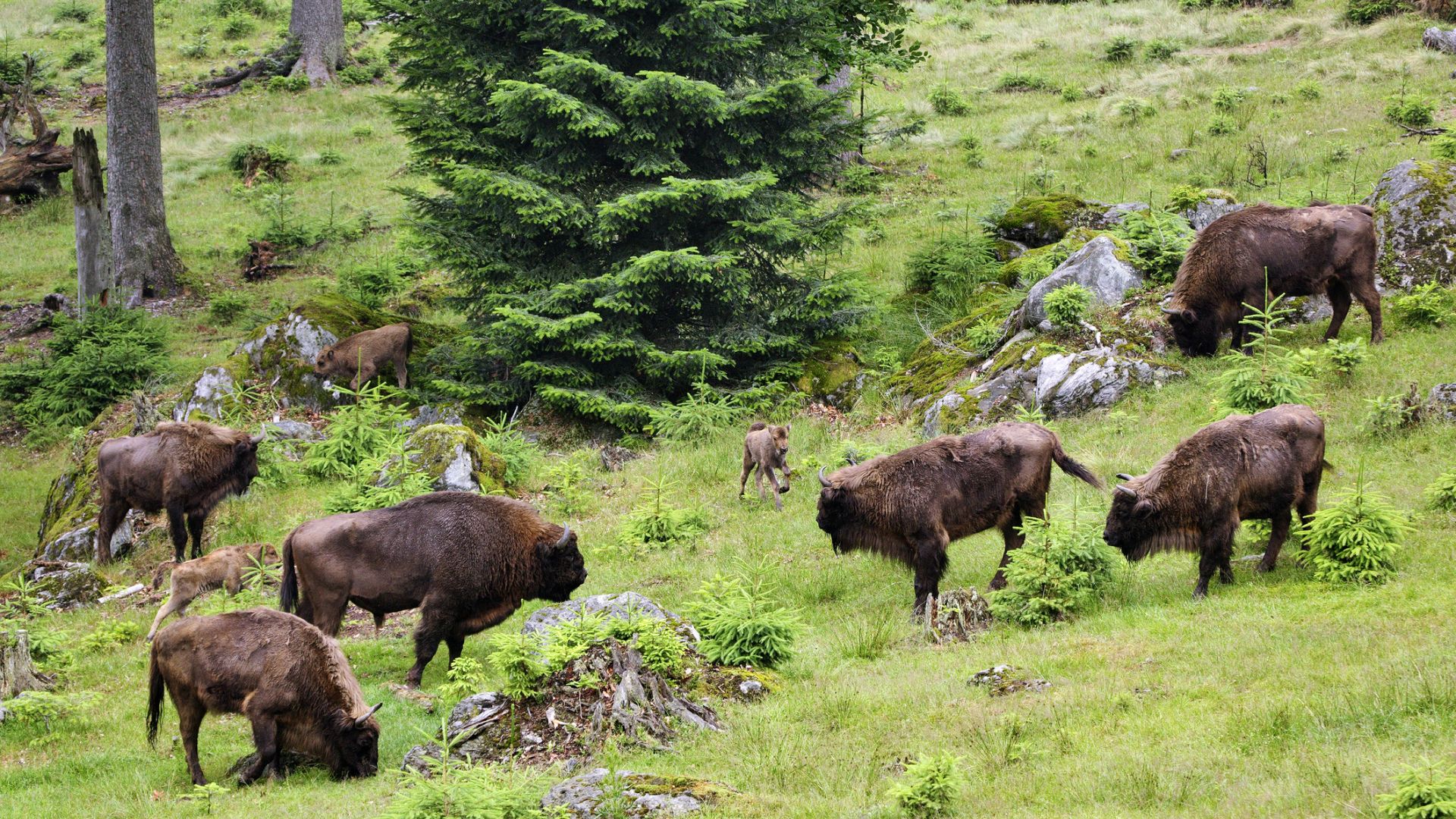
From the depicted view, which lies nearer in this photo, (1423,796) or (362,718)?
(1423,796)

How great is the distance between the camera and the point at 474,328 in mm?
20734

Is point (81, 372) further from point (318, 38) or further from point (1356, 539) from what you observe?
point (318, 38)

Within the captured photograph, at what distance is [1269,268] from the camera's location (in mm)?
16078

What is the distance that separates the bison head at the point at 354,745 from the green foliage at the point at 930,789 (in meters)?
4.52

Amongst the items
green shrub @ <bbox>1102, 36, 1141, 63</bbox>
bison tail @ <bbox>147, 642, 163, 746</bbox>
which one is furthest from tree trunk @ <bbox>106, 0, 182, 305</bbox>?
green shrub @ <bbox>1102, 36, 1141, 63</bbox>

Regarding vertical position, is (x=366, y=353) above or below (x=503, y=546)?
below

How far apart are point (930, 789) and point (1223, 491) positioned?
5193 millimetres

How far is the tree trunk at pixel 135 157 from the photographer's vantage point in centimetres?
2733

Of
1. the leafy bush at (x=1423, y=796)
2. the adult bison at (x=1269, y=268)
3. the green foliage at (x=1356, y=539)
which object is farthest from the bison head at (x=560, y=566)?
the adult bison at (x=1269, y=268)

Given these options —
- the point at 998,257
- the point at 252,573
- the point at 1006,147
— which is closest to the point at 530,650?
the point at 252,573

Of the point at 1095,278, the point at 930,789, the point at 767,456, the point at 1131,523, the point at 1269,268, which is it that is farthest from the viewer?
the point at 1095,278

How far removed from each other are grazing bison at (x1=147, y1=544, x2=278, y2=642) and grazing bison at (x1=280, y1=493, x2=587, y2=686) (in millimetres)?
2612

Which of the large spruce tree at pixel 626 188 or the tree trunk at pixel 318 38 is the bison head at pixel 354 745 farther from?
the tree trunk at pixel 318 38

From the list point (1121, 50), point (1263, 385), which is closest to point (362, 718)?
point (1263, 385)
